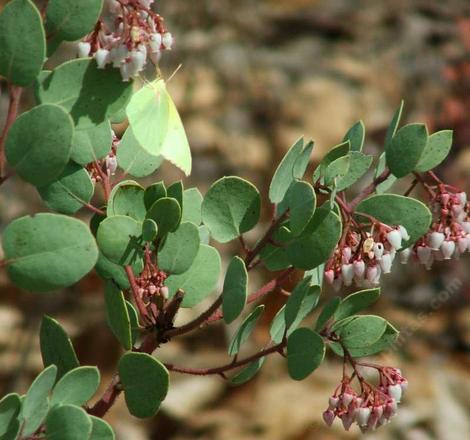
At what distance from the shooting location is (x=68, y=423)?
854 millimetres

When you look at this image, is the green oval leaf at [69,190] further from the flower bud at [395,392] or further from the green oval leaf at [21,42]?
the flower bud at [395,392]

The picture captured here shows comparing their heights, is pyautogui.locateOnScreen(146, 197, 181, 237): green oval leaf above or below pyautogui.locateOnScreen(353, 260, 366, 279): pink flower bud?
above

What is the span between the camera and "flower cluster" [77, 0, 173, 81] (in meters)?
0.89

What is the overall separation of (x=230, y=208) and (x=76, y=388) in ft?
0.81

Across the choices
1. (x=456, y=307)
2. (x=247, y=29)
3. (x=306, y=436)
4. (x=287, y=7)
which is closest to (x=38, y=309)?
(x=306, y=436)

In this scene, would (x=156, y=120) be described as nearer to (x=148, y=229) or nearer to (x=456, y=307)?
(x=148, y=229)

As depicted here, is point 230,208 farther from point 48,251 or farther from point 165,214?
point 48,251

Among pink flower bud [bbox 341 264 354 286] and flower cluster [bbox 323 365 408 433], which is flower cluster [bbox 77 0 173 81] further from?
flower cluster [bbox 323 365 408 433]

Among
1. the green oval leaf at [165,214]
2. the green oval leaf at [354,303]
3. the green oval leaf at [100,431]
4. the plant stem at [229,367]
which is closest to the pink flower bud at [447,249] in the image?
the green oval leaf at [354,303]

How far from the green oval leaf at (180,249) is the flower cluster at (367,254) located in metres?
0.15

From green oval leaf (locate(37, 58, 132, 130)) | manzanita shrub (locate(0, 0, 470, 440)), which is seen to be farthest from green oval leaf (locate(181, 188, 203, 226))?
green oval leaf (locate(37, 58, 132, 130))

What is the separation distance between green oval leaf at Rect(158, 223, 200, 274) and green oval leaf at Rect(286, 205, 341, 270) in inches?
4.0

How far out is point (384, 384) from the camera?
1.10 meters

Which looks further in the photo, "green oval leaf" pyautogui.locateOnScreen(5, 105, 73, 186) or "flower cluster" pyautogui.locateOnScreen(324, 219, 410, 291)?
"flower cluster" pyautogui.locateOnScreen(324, 219, 410, 291)
